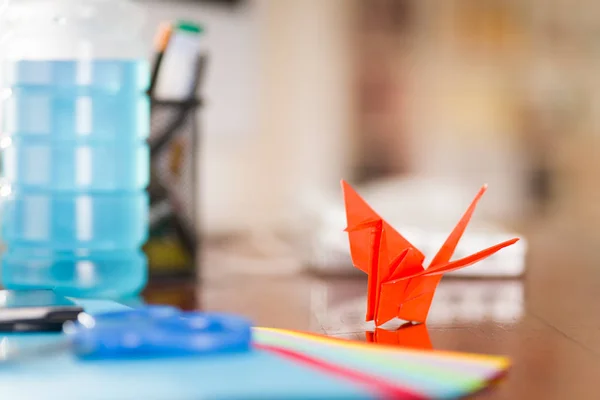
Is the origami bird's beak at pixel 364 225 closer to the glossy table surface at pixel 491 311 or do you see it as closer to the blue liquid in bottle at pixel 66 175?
the glossy table surface at pixel 491 311

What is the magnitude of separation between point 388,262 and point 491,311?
20 cm

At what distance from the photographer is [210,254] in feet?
4.80

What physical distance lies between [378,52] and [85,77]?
225 centimetres

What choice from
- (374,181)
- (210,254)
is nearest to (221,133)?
(374,181)

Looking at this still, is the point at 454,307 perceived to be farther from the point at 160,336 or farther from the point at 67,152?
the point at 67,152

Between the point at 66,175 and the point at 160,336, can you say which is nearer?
the point at 160,336

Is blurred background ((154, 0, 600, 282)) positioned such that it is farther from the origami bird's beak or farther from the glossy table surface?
the origami bird's beak

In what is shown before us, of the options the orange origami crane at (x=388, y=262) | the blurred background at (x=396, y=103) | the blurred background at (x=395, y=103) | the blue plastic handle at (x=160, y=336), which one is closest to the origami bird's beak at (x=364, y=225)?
the orange origami crane at (x=388, y=262)

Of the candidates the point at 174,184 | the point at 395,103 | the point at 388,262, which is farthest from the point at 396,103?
the point at 388,262

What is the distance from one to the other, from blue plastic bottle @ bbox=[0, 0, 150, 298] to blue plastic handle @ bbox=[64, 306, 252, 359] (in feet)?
1.42

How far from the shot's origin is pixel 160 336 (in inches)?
19.3

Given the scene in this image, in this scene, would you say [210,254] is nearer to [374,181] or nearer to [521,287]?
[521,287]

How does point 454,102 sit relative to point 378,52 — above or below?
below

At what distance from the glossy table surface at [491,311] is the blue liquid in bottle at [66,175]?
0.09m
